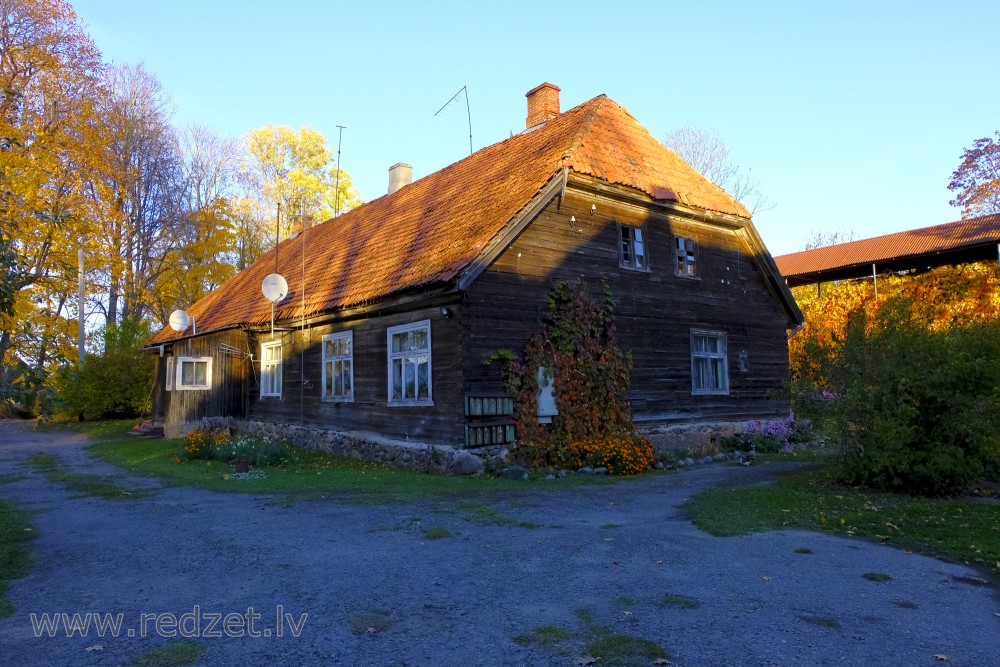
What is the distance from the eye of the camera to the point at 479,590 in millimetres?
5262

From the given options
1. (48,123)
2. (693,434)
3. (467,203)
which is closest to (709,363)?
(693,434)

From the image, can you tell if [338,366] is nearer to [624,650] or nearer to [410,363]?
[410,363]

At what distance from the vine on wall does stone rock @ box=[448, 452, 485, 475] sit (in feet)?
2.89

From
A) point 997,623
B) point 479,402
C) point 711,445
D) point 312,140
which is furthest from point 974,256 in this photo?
point 312,140

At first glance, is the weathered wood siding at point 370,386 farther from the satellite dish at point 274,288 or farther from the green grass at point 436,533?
the green grass at point 436,533

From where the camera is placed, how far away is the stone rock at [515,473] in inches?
470

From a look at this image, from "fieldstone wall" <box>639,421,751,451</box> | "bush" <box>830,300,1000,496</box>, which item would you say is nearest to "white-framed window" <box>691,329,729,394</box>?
"fieldstone wall" <box>639,421,751,451</box>

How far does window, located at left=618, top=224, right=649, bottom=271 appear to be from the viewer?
1562 centimetres

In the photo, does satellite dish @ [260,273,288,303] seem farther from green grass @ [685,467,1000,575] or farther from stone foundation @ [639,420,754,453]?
green grass @ [685,467,1000,575]

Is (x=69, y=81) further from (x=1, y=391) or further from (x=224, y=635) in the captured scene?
(x=224, y=635)

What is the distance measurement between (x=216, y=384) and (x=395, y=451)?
339 inches

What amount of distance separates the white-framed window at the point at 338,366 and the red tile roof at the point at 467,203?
0.86 meters

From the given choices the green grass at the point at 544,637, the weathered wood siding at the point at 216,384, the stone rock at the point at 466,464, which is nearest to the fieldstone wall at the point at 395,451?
the stone rock at the point at 466,464

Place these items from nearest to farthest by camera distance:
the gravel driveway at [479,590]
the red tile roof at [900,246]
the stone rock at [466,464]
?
the gravel driveway at [479,590] < the stone rock at [466,464] < the red tile roof at [900,246]
